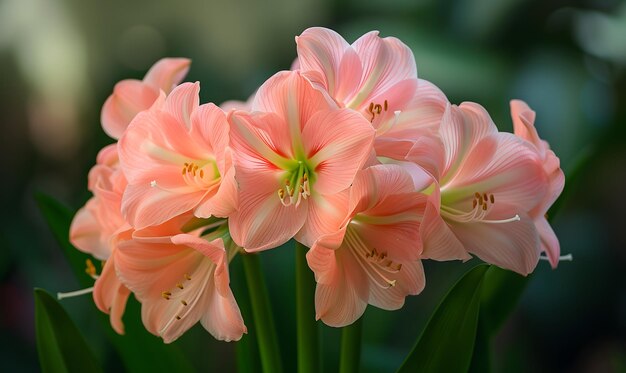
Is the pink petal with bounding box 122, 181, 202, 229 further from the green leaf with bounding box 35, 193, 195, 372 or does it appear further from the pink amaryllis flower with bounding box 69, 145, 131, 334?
the green leaf with bounding box 35, 193, 195, 372

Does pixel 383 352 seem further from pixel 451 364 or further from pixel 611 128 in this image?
pixel 611 128

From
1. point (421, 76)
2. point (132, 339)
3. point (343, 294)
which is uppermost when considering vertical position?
point (343, 294)

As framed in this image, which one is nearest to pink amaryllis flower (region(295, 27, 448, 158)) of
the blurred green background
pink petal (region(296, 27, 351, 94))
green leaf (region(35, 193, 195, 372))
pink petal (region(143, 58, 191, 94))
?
pink petal (region(296, 27, 351, 94))

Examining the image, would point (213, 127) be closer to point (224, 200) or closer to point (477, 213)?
point (224, 200)

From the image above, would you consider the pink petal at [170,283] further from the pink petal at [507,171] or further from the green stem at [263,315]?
the pink petal at [507,171]

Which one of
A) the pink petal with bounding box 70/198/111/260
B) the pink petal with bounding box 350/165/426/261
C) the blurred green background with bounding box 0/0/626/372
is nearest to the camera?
the pink petal with bounding box 350/165/426/261

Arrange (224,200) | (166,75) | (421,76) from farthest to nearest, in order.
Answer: (421,76)
(166,75)
(224,200)

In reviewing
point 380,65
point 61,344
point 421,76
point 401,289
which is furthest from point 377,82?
point 421,76
